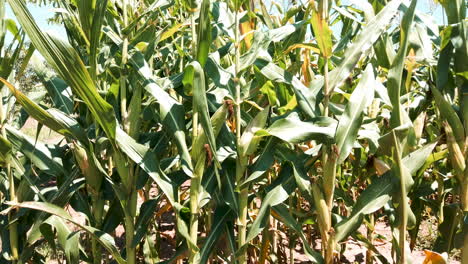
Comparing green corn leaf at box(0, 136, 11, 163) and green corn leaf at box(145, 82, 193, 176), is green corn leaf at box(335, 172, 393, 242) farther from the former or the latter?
green corn leaf at box(0, 136, 11, 163)

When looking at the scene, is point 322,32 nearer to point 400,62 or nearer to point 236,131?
point 400,62

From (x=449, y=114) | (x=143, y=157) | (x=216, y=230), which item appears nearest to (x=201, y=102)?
(x=143, y=157)

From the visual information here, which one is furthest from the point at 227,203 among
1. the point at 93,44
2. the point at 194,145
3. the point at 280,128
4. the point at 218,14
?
the point at 218,14

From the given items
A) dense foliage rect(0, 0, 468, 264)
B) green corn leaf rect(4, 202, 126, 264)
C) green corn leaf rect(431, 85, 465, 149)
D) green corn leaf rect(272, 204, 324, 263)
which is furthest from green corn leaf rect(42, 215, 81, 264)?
green corn leaf rect(431, 85, 465, 149)

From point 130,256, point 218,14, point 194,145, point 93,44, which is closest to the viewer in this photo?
point 93,44

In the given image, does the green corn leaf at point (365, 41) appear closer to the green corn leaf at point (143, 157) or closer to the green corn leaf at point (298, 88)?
the green corn leaf at point (298, 88)

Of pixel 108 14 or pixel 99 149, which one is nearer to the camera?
pixel 99 149

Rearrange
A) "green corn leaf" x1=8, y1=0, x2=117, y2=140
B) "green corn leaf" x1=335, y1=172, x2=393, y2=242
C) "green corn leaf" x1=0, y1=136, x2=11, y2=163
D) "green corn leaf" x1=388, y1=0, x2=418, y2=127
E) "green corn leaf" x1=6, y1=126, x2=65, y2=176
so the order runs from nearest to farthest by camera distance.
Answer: "green corn leaf" x1=8, y1=0, x2=117, y2=140 < "green corn leaf" x1=388, y1=0, x2=418, y2=127 < "green corn leaf" x1=335, y1=172, x2=393, y2=242 < "green corn leaf" x1=0, y1=136, x2=11, y2=163 < "green corn leaf" x1=6, y1=126, x2=65, y2=176

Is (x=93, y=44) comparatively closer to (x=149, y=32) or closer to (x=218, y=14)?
(x=149, y=32)

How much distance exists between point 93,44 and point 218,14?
2.47ft

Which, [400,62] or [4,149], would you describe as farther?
[4,149]

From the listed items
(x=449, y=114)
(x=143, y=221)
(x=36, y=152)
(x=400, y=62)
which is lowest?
(x=143, y=221)

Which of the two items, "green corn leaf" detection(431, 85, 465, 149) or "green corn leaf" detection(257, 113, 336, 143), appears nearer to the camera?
"green corn leaf" detection(257, 113, 336, 143)

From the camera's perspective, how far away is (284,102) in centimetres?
203
